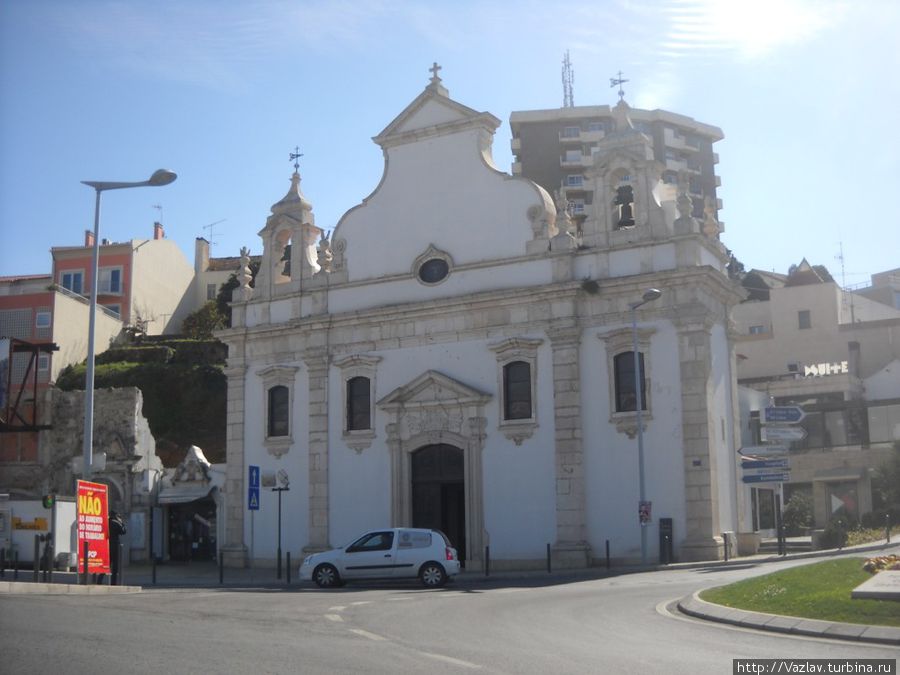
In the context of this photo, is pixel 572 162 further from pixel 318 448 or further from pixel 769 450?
pixel 769 450

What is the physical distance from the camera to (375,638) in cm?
1293

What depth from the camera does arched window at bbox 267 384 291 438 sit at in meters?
37.2

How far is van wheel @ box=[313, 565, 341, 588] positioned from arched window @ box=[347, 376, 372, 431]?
A: 10414mm

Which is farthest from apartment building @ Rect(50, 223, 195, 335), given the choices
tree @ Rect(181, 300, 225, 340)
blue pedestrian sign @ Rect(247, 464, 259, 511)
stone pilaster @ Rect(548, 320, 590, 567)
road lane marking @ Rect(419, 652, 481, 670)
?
road lane marking @ Rect(419, 652, 481, 670)

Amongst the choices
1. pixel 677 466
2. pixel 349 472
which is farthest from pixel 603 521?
pixel 349 472

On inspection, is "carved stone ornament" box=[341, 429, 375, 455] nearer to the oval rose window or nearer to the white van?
the oval rose window

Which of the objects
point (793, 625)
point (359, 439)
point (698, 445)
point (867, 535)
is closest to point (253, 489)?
point (359, 439)

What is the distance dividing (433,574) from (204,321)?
46.0 m

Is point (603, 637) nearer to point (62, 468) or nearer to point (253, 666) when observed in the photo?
point (253, 666)

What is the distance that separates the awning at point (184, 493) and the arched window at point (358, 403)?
24.6ft

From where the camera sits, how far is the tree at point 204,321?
→ 219ft

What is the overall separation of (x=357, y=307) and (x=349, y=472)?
555cm

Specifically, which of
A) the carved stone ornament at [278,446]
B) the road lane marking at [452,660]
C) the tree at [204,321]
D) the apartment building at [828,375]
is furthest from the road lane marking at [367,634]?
the tree at [204,321]

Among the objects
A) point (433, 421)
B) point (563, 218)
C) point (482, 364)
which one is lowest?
point (433, 421)
